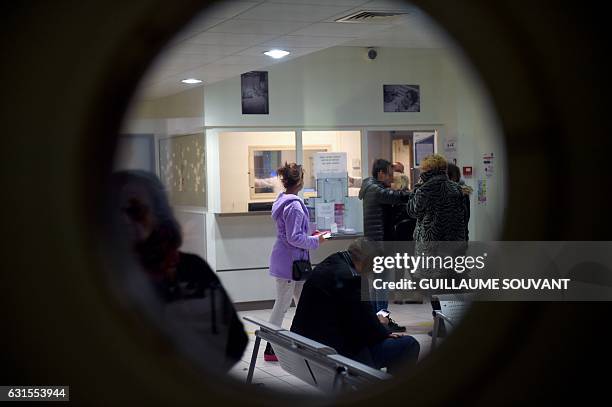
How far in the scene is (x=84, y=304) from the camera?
4.31ft

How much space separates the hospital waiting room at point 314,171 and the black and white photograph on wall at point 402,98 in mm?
12

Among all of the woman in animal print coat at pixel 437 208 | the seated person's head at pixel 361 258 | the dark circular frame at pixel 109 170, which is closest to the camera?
the dark circular frame at pixel 109 170

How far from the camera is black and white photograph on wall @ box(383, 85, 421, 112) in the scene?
7051mm

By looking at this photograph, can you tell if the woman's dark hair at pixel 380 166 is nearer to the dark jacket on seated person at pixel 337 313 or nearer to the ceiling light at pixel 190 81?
the ceiling light at pixel 190 81

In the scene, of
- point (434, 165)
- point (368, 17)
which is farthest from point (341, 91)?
point (368, 17)

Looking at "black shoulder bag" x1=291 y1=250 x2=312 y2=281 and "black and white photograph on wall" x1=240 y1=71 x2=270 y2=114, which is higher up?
"black and white photograph on wall" x1=240 y1=71 x2=270 y2=114

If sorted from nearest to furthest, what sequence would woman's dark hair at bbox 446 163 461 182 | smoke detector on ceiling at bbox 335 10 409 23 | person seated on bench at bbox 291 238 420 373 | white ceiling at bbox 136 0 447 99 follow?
person seated on bench at bbox 291 238 420 373
white ceiling at bbox 136 0 447 99
smoke detector on ceiling at bbox 335 10 409 23
woman's dark hair at bbox 446 163 461 182

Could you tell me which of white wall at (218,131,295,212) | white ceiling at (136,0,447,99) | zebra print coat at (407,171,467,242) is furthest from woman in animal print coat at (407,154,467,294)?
white wall at (218,131,295,212)

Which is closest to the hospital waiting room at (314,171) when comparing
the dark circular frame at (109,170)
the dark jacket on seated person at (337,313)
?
the dark jacket on seated person at (337,313)

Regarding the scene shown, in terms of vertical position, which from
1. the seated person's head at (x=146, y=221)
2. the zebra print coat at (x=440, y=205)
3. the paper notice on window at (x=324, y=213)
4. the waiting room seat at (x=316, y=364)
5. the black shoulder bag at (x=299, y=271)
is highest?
the seated person's head at (x=146, y=221)

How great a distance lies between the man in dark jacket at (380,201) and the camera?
5.87 m

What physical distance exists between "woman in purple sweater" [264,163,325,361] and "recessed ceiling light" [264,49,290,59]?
2.50 feet

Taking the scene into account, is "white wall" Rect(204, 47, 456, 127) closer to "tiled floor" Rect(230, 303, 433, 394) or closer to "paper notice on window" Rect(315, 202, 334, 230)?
"paper notice on window" Rect(315, 202, 334, 230)

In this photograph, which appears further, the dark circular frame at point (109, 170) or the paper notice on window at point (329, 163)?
the paper notice on window at point (329, 163)
